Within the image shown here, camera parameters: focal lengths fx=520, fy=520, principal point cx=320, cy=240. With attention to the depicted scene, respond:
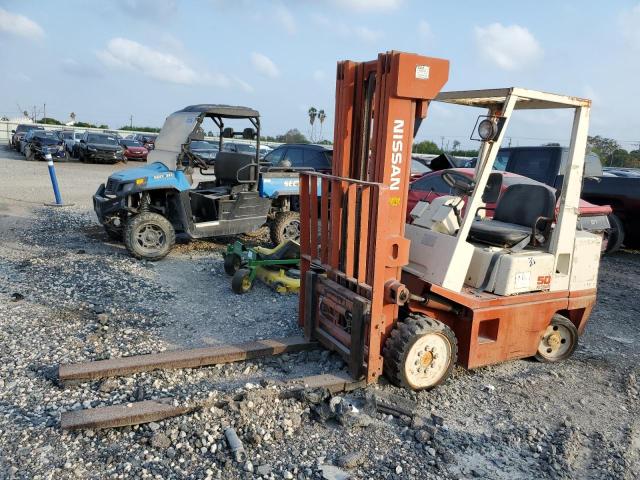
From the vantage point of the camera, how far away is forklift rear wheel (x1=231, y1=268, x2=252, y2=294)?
6.25 m

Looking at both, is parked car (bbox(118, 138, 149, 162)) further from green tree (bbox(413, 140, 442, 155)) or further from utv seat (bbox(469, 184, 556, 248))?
utv seat (bbox(469, 184, 556, 248))

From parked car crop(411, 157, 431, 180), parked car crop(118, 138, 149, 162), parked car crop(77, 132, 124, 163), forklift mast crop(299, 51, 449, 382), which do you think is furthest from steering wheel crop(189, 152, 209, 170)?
parked car crop(118, 138, 149, 162)

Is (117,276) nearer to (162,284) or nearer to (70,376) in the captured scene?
(162,284)

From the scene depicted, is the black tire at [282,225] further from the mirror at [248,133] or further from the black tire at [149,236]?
the black tire at [149,236]

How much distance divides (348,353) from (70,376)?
2.12m

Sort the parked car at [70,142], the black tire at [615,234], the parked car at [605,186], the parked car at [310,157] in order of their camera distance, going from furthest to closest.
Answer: the parked car at [70,142] → the parked car at [310,157] → the black tire at [615,234] → the parked car at [605,186]

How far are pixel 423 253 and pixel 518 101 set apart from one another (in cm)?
153

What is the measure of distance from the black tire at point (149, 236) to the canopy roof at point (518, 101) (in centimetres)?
454

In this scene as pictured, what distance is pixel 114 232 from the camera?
845cm

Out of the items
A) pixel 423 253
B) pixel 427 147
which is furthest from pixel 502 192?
pixel 427 147

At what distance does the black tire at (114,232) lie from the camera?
8.16 m

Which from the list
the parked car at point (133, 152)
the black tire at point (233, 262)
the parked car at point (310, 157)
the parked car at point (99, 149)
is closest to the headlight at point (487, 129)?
the black tire at point (233, 262)

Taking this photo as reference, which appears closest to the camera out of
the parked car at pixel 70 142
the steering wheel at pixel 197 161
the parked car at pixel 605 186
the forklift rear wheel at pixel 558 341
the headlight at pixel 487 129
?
the headlight at pixel 487 129

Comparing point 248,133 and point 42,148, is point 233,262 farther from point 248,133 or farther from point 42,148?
point 42,148
